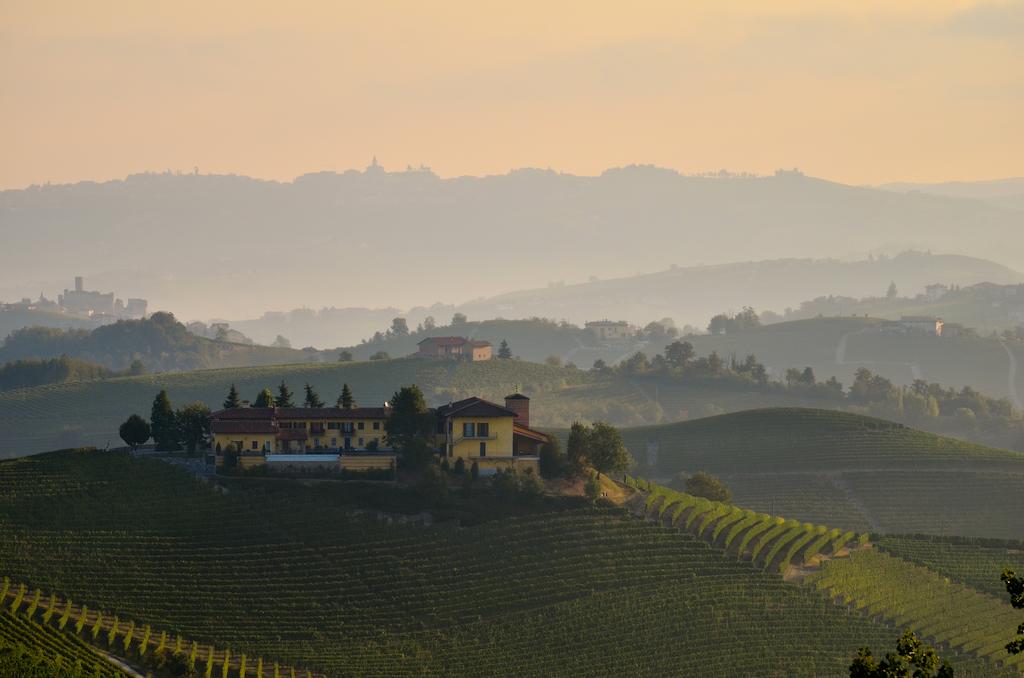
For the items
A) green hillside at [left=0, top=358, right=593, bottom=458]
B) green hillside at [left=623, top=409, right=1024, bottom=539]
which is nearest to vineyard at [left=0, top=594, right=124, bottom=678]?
green hillside at [left=623, top=409, right=1024, bottom=539]

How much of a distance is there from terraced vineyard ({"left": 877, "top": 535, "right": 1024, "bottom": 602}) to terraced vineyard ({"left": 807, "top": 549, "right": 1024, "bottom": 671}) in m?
1.13

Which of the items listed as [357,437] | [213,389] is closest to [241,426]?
[357,437]

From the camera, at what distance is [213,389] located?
182m

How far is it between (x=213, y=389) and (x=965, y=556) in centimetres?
10758

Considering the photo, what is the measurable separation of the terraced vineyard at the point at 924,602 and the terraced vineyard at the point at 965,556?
1125 millimetres

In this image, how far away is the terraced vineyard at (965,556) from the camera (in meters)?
85.1

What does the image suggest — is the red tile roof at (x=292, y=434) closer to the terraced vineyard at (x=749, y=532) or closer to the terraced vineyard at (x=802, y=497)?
the terraced vineyard at (x=749, y=532)

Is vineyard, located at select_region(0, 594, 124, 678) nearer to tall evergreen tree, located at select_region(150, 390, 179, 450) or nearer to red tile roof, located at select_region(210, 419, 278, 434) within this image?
red tile roof, located at select_region(210, 419, 278, 434)

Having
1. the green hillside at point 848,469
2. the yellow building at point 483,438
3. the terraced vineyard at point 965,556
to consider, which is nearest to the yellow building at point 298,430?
the yellow building at point 483,438

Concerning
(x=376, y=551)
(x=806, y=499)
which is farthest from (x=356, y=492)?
(x=806, y=499)

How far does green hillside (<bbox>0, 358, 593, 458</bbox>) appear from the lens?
527ft

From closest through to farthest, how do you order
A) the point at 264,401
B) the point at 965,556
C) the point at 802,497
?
the point at 965,556 < the point at 264,401 < the point at 802,497

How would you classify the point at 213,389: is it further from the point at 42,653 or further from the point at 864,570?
the point at 42,653

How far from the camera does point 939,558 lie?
88062 millimetres
